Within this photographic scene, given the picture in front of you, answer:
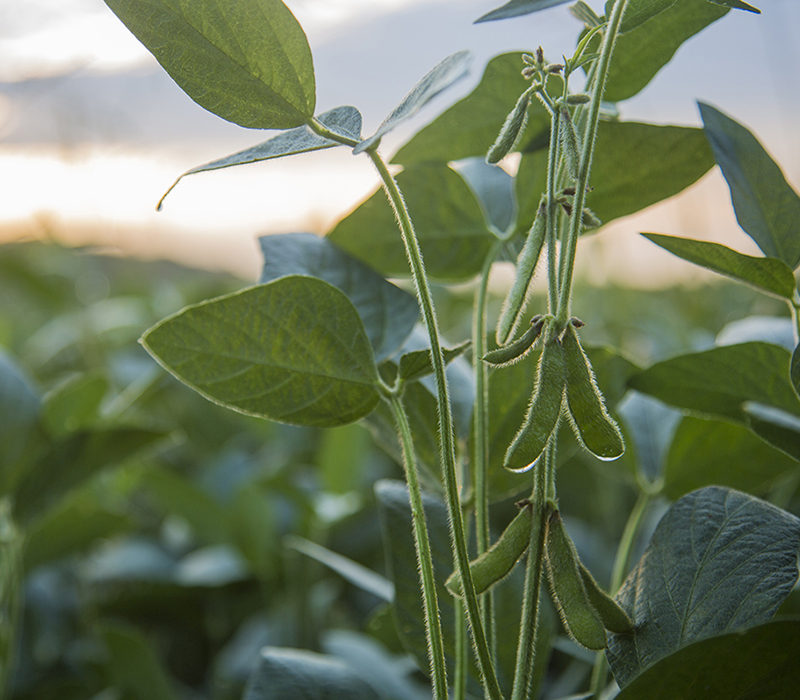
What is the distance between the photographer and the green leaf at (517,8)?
0.80 ft

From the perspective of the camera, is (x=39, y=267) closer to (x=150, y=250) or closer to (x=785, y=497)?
(x=150, y=250)

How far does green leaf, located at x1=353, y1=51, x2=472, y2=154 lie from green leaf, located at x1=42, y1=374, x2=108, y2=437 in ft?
1.51

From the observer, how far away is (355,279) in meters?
0.36

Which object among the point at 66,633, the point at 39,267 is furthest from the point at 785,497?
the point at 39,267

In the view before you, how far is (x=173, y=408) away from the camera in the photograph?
1090 mm

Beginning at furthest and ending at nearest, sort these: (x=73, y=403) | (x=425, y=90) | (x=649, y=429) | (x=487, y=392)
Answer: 1. (x=73, y=403)
2. (x=649, y=429)
3. (x=487, y=392)
4. (x=425, y=90)

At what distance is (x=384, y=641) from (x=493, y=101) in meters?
0.35

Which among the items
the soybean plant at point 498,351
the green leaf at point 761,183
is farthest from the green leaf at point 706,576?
the green leaf at point 761,183

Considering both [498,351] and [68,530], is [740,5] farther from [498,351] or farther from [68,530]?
[68,530]

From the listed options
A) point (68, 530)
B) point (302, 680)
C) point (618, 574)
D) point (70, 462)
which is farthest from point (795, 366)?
point (68, 530)

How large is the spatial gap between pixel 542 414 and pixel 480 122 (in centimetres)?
17

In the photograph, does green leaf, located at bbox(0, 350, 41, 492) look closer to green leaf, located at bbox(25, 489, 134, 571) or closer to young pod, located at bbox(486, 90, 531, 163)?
green leaf, located at bbox(25, 489, 134, 571)

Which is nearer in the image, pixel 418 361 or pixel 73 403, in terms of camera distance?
pixel 418 361

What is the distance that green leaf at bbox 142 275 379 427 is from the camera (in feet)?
0.84
